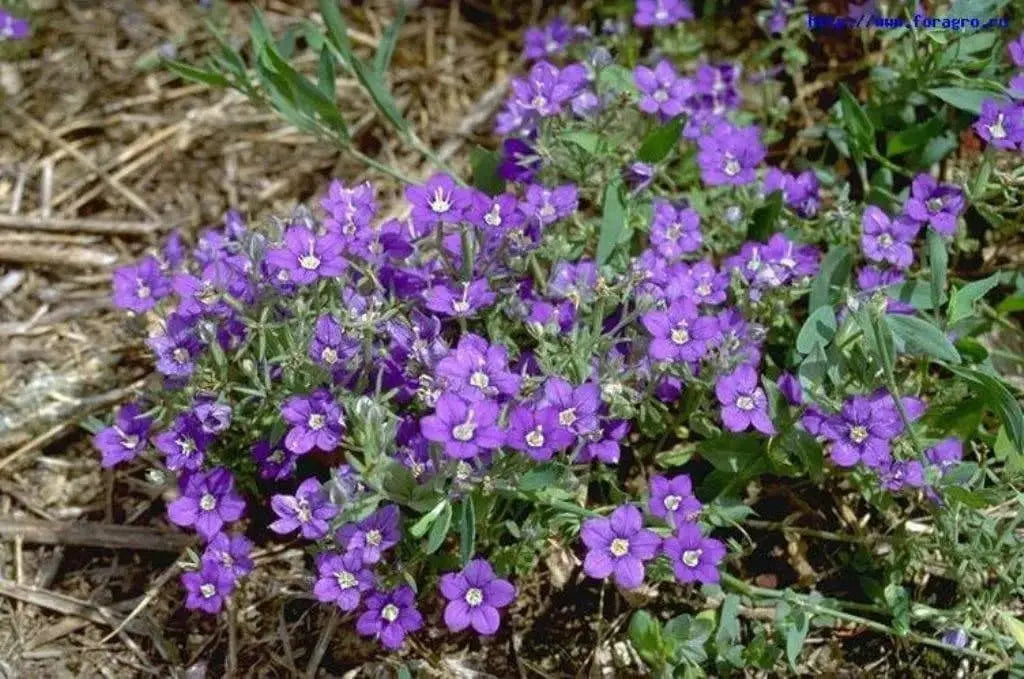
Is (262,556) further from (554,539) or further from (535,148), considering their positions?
(535,148)

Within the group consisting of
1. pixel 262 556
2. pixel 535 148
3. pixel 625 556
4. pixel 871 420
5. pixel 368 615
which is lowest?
pixel 262 556

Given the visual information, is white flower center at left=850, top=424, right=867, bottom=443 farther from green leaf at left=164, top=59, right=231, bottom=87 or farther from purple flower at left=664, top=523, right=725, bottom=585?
green leaf at left=164, top=59, right=231, bottom=87

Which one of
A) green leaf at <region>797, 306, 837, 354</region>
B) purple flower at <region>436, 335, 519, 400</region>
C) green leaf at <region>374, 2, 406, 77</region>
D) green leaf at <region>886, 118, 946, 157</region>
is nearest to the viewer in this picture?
purple flower at <region>436, 335, 519, 400</region>

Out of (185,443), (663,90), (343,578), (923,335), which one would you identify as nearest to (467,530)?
(343,578)

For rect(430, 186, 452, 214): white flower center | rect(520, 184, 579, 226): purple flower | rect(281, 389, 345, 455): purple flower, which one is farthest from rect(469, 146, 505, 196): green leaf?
rect(281, 389, 345, 455): purple flower

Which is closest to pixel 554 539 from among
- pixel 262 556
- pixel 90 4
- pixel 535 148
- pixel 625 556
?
pixel 625 556
